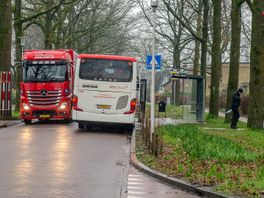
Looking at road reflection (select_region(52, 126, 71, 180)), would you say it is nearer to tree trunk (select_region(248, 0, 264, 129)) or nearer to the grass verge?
the grass verge

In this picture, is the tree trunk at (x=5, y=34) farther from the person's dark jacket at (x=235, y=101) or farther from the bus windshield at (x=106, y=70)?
the person's dark jacket at (x=235, y=101)

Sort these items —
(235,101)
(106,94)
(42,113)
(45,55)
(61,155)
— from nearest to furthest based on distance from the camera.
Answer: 1. (61,155)
2. (106,94)
3. (235,101)
4. (42,113)
5. (45,55)

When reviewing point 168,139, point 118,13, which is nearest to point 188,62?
point 118,13

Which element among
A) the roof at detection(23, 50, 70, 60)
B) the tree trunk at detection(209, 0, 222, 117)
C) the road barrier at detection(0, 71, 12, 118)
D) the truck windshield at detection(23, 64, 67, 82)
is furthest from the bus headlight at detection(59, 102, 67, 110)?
the tree trunk at detection(209, 0, 222, 117)

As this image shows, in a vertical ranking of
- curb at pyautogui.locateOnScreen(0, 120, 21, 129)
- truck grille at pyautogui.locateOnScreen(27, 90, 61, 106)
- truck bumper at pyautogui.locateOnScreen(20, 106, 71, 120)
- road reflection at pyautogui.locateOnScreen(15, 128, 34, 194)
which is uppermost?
truck grille at pyautogui.locateOnScreen(27, 90, 61, 106)

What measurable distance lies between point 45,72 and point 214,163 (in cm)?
1553

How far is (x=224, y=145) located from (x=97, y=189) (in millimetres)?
6374

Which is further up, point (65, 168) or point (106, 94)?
point (106, 94)

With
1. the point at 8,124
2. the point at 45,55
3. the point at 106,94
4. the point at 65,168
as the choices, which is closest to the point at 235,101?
the point at 106,94

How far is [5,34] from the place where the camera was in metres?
28.7

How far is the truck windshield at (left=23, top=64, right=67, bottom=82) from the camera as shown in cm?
2675

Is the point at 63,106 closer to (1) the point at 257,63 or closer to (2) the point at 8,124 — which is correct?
(2) the point at 8,124

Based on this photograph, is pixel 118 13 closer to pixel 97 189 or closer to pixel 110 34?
pixel 110 34

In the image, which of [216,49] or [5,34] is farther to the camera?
[216,49]
